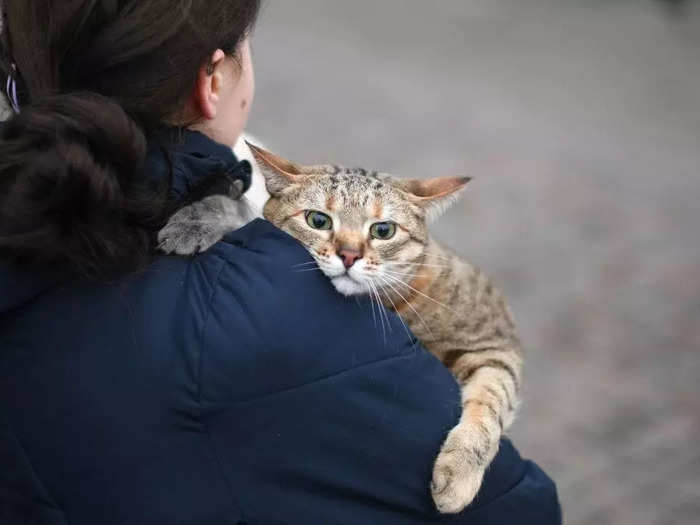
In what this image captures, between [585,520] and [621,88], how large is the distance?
512 centimetres

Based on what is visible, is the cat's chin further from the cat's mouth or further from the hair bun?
the hair bun

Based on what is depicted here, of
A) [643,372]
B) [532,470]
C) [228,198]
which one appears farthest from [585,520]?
[228,198]

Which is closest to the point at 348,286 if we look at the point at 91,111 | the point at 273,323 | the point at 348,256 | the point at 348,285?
the point at 348,285

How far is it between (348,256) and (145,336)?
0.69 metres

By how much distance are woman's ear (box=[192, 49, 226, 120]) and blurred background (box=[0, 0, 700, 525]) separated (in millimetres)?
2987

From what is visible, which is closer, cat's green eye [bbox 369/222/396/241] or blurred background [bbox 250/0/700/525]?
cat's green eye [bbox 369/222/396/241]

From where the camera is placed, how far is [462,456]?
5.88ft

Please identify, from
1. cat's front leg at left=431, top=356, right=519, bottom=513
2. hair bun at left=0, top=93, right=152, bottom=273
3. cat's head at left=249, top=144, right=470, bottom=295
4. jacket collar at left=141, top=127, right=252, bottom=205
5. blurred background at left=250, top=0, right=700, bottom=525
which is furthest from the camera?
blurred background at left=250, top=0, right=700, bottom=525

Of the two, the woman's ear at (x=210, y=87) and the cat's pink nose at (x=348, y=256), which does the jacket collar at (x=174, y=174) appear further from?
the cat's pink nose at (x=348, y=256)

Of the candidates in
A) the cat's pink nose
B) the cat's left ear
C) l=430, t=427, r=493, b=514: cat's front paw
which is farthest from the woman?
the cat's left ear

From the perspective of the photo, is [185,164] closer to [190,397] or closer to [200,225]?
[200,225]

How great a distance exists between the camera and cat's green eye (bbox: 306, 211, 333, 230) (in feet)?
7.09

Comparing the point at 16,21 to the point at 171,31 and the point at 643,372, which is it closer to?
the point at 171,31

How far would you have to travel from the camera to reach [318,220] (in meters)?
2.17
